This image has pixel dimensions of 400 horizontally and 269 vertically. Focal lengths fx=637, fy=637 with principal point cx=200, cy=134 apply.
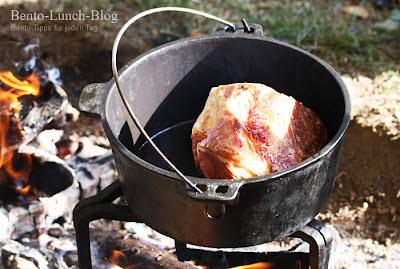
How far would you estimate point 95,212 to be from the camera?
245 cm

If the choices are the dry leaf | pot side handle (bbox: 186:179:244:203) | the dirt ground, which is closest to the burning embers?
the dirt ground

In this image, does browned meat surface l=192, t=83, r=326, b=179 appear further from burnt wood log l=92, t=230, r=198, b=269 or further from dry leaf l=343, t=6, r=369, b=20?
dry leaf l=343, t=6, r=369, b=20

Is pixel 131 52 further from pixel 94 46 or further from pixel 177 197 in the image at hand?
pixel 177 197

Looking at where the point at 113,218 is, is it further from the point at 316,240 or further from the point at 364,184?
the point at 364,184

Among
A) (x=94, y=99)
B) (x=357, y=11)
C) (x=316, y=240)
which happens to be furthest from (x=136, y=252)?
(x=357, y=11)

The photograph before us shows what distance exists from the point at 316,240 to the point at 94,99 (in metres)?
0.97

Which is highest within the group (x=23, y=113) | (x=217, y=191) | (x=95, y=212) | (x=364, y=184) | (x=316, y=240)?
(x=217, y=191)

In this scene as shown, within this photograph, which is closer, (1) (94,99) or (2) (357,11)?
(1) (94,99)

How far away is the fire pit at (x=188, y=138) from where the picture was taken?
6.79 feet

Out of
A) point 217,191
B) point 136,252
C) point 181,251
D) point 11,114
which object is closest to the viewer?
point 217,191

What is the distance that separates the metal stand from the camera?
2.28 m

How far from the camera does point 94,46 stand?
4.49m

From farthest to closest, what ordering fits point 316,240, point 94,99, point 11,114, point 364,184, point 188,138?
point 364,184, point 11,114, point 188,138, point 94,99, point 316,240

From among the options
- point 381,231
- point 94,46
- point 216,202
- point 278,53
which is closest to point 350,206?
point 381,231
